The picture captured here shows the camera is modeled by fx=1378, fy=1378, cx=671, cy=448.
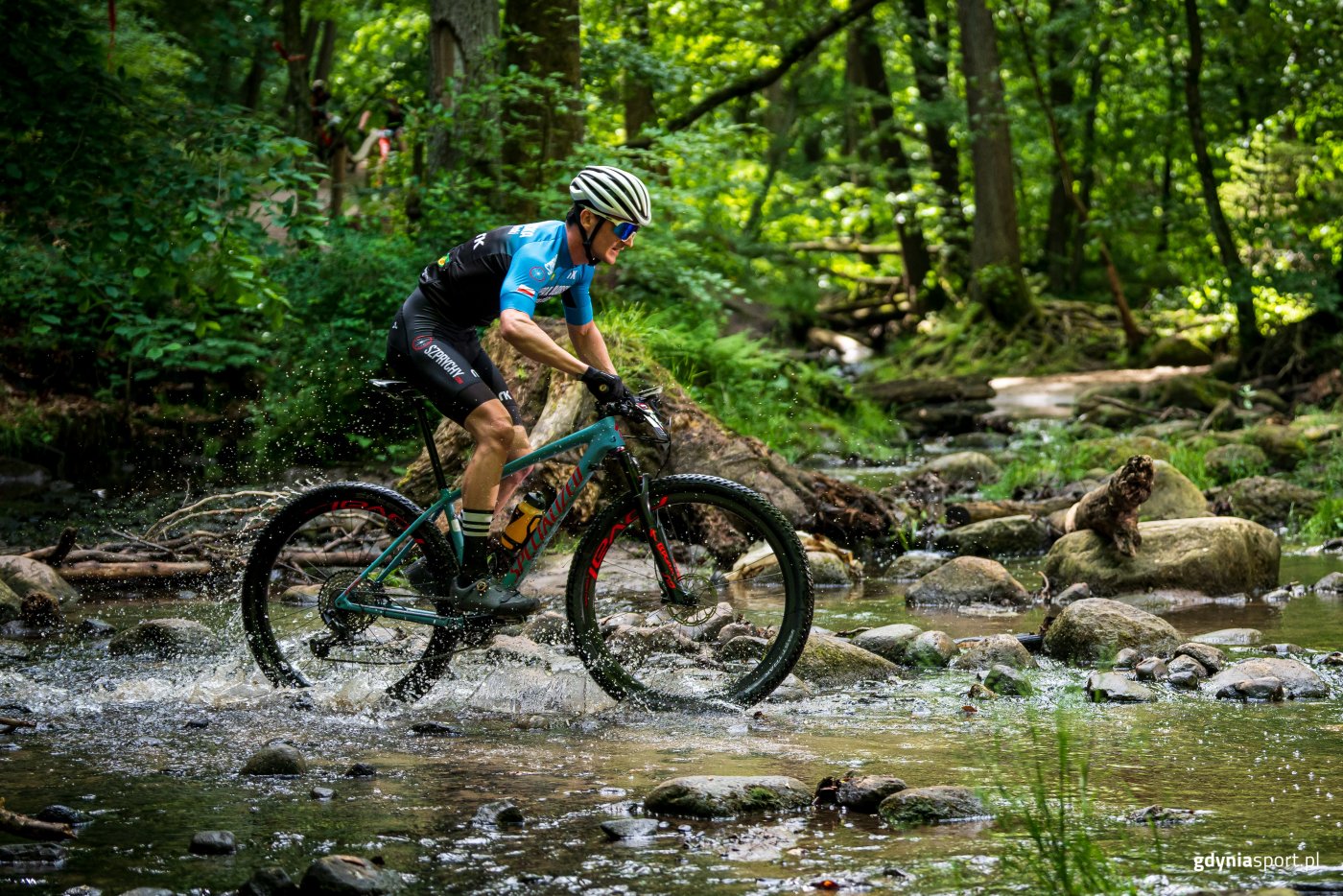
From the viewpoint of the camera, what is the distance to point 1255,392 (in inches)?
763

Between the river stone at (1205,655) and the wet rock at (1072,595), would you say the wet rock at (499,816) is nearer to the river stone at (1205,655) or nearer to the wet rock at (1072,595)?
the river stone at (1205,655)

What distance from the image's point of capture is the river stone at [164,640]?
7586 millimetres

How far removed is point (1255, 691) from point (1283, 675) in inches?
10.0

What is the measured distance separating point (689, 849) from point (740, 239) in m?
24.6

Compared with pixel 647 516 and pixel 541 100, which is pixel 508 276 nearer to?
pixel 647 516

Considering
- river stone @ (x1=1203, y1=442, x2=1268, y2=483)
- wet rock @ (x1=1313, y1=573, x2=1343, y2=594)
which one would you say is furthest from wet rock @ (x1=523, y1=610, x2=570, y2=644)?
→ river stone @ (x1=1203, y1=442, x2=1268, y2=483)

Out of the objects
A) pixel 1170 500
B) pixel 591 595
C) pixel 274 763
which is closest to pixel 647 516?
pixel 591 595

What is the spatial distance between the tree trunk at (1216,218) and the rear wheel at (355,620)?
1643 cm

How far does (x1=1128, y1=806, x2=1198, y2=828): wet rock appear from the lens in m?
4.19

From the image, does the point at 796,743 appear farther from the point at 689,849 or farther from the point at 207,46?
the point at 207,46

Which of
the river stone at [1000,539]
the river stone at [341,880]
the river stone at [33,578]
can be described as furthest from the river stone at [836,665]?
the river stone at [33,578]

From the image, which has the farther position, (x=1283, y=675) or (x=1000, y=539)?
(x=1000, y=539)

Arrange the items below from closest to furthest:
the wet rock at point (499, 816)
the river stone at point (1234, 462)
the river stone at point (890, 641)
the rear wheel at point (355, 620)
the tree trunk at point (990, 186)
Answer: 1. the wet rock at point (499, 816)
2. the rear wheel at point (355, 620)
3. the river stone at point (890, 641)
4. the river stone at point (1234, 462)
5. the tree trunk at point (990, 186)

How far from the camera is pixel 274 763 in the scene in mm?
4949
